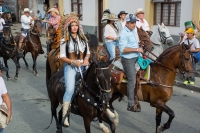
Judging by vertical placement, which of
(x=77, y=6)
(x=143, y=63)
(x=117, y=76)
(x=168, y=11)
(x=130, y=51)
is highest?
(x=77, y=6)

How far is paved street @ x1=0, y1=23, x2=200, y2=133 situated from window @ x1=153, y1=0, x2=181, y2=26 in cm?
483

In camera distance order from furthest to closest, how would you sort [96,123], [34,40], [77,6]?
1. [77,6]
2. [34,40]
3. [96,123]

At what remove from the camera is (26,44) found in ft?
40.7

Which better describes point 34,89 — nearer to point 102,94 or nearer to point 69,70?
point 69,70

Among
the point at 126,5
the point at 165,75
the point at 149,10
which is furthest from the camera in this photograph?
the point at 126,5

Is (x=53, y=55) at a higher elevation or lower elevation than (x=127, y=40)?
lower

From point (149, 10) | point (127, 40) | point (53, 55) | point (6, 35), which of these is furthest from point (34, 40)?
point (127, 40)

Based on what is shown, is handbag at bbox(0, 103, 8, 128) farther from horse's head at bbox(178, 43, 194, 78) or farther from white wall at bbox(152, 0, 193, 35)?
white wall at bbox(152, 0, 193, 35)

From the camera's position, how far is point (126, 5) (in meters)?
15.6

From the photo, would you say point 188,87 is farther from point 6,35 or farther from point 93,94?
point 6,35

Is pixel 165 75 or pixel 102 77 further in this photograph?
pixel 165 75

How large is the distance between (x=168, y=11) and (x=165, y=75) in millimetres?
8690

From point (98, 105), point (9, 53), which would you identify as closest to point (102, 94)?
point (98, 105)

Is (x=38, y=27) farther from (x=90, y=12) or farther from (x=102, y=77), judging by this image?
(x=102, y=77)
